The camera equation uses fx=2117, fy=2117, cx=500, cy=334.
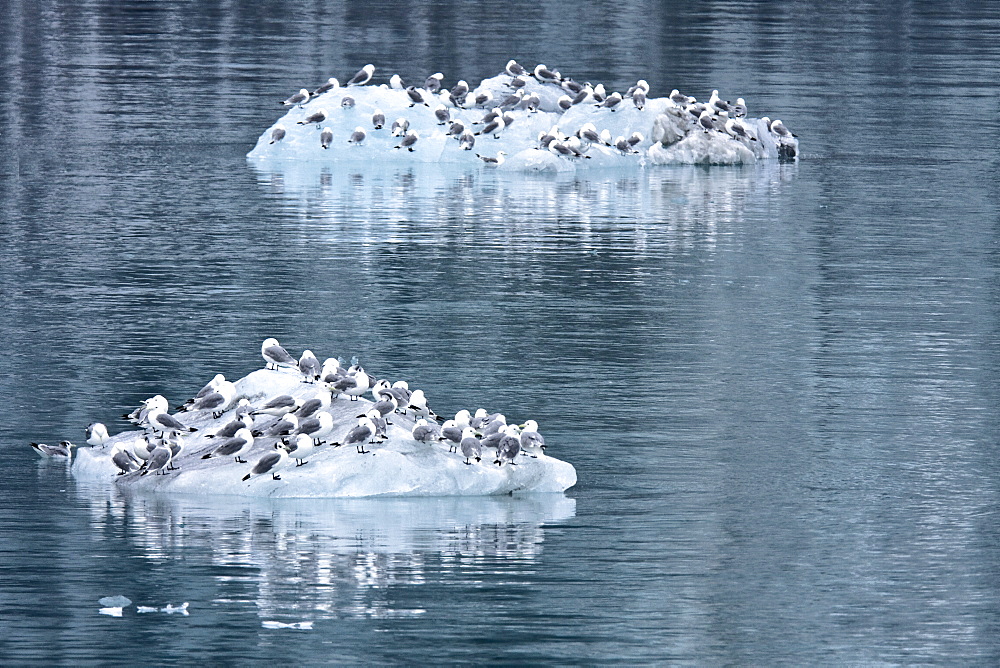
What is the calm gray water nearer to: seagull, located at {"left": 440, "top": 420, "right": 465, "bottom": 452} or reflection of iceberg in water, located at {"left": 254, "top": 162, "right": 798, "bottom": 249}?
reflection of iceberg in water, located at {"left": 254, "top": 162, "right": 798, "bottom": 249}

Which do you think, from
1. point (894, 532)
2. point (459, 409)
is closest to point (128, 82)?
point (459, 409)

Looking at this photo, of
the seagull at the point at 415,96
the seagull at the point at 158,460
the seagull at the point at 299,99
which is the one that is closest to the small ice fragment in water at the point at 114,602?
the seagull at the point at 158,460

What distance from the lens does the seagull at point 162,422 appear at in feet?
65.7

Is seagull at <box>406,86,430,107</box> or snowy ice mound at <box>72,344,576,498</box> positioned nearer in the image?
snowy ice mound at <box>72,344,576,498</box>

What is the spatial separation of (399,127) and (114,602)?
3126cm

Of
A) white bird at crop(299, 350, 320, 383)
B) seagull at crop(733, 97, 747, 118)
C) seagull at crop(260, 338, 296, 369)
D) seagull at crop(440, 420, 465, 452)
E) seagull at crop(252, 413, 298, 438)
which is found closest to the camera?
seagull at crop(440, 420, 465, 452)

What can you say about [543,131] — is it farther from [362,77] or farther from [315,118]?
[315,118]

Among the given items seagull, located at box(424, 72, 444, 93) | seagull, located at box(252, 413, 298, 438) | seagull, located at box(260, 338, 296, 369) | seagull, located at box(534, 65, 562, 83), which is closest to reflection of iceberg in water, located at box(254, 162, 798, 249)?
seagull, located at box(424, 72, 444, 93)

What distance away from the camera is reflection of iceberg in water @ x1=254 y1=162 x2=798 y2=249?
37.1 meters

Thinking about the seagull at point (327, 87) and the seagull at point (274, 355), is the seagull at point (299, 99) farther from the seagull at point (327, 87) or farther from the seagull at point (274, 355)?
the seagull at point (274, 355)

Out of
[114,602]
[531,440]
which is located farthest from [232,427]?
[114,602]

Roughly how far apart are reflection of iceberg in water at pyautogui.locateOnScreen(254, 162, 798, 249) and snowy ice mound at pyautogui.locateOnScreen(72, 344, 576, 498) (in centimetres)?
1508

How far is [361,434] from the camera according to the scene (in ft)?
61.8

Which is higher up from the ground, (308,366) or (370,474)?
(308,366)
